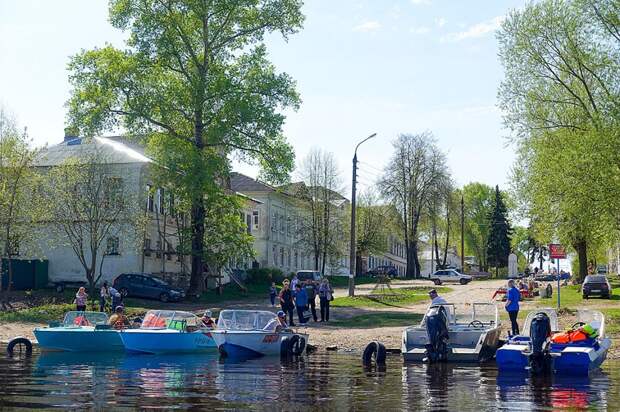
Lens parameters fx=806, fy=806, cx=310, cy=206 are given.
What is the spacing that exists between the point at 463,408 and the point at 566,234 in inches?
1166

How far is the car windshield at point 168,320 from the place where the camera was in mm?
25398

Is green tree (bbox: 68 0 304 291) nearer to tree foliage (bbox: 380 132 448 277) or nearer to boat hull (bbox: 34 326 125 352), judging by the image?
boat hull (bbox: 34 326 125 352)

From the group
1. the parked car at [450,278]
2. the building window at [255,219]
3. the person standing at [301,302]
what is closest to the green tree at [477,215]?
the parked car at [450,278]

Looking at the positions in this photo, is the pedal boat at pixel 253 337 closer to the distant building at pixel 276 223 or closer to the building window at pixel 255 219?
the distant building at pixel 276 223

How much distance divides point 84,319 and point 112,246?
2441 centimetres

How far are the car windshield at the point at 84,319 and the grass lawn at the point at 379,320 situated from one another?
9.93 meters

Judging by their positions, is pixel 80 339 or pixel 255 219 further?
pixel 255 219

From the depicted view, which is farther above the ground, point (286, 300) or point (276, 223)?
point (276, 223)

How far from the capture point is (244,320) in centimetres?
2452

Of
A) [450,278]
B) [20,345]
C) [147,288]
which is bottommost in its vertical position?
[20,345]

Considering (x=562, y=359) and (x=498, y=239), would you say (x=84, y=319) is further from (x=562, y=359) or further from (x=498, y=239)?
(x=498, y=239)

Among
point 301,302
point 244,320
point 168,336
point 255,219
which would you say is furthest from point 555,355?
point 255,219

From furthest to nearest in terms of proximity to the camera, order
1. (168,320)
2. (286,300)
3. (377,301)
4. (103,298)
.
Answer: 1. (377,301)
2. (103,298)
3. (286,300)
4. (168,320)

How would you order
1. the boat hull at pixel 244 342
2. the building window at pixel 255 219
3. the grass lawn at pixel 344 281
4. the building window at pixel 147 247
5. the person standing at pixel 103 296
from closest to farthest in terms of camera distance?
the boat hull at pixel 244 342
the person standing at pixel 103 296
the building window at pixel 147 247
the grass lawn at pixel 344 281
the building window at pixel 255 219
